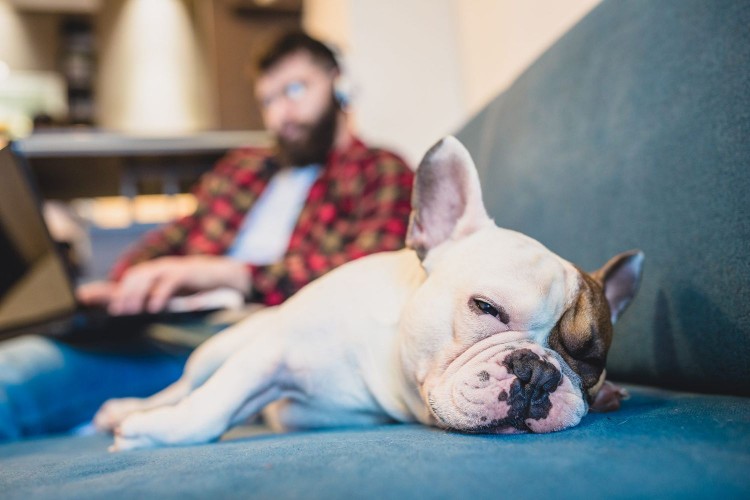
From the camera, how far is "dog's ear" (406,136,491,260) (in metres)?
0.90

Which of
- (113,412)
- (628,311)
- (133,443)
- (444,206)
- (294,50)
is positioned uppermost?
(294,50)

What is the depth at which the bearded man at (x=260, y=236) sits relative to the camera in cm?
133

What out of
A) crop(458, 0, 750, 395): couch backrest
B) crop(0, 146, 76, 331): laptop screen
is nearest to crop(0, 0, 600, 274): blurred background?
crop(458, 0, 750, 395): couch backrest

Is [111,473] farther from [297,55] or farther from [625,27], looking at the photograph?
[297,55]

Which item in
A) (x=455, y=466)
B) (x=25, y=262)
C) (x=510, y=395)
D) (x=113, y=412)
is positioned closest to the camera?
(x=455, y=466)

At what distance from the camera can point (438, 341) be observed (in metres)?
0.79

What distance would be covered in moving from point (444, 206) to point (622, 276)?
0.26 meters

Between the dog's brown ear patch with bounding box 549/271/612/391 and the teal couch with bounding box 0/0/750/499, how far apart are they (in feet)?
0.23

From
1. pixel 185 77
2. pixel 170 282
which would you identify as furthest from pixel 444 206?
pixel 185 77

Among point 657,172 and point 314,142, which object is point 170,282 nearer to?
point 314,142

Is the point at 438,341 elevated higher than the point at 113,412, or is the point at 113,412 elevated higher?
the point at 438,341

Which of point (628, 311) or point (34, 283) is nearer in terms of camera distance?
point (628, 311)

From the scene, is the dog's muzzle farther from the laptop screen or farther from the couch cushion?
→ the laptop screen

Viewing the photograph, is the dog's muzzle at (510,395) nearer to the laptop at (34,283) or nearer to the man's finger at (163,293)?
the laptop at (34,283)
